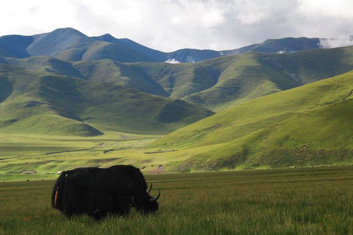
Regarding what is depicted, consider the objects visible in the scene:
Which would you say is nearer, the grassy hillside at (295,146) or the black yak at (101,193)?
the black yak at (101,193)

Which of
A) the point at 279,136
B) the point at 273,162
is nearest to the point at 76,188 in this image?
the point at 273,162

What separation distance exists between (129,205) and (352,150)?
104561 mm

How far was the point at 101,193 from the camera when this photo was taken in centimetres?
1684

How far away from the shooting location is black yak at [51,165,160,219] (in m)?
16.8

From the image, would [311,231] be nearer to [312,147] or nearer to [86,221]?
[86,221]

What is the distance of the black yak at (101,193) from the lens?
1675 centimetres

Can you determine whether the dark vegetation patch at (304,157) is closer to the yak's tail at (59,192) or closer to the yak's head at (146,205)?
the yak's head at (146,205)

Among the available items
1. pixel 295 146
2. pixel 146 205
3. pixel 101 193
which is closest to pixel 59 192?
pixel 101 193

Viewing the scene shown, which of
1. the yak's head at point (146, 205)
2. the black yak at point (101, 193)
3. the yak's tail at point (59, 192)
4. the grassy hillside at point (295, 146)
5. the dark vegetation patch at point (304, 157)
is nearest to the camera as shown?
the black yak at point (101, 193)

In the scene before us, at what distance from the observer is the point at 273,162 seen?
383ft

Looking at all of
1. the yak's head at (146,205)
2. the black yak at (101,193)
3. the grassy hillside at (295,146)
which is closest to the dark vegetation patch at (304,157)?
the grassy hillside at (295,146)

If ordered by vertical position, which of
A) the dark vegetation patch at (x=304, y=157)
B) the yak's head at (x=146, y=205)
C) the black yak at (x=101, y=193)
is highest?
the black yak at (x=101, y=193)

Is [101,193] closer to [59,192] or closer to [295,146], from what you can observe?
[59,192]

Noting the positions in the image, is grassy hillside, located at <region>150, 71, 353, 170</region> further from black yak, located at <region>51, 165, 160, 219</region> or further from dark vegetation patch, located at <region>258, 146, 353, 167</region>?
black yak, located at <region>51, 165, 160, 219</region>
